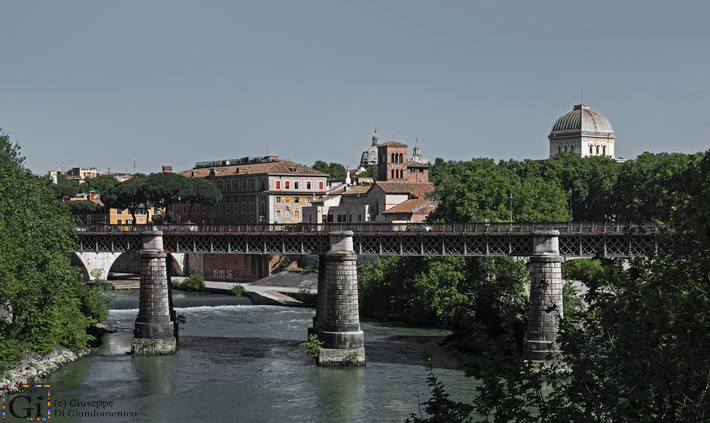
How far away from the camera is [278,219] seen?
125 m

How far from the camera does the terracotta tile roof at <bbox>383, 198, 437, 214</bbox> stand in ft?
326

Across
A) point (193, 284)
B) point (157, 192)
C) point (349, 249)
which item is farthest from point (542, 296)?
point (157, 192)

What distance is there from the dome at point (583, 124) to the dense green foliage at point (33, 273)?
13979 cm

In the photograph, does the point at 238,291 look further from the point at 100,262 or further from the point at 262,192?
the point at 262,192

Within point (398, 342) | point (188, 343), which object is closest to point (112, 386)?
point (188, 343)

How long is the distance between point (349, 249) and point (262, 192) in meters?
74.1

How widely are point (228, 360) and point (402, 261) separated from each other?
2699 centimetres

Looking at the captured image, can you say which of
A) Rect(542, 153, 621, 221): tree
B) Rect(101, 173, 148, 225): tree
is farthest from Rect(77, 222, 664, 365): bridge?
Rect(101, 173, 148, 225): tree

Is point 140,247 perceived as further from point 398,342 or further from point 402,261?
point 402,261

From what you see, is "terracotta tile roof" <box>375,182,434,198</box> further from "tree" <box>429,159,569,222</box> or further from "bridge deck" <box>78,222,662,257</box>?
"bridge deck" <box>78,222,662,257</box>

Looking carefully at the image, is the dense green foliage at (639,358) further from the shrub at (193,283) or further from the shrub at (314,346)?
the shrub at (193,283)

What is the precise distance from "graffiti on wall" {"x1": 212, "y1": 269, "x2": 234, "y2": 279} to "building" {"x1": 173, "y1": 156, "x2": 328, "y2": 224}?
32.9 feet

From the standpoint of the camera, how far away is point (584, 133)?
180 meters

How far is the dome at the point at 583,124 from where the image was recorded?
181 m
